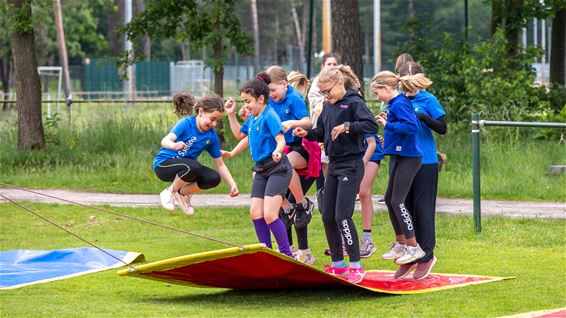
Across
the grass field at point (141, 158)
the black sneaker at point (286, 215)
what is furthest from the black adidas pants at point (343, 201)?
the grass field at point (141, 158)

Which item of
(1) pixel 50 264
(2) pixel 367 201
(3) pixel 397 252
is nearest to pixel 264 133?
(3) pixel 397 252

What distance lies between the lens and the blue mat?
33.0 feet

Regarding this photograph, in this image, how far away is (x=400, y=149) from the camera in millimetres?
9125

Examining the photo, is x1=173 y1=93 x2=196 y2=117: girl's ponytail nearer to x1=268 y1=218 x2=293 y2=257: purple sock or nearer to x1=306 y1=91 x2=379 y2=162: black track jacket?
x1=268 y1=218 x2=293 y2=257: purple sock

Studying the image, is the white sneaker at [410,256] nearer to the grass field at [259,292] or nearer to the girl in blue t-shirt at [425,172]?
the girl in blue t-shirt at [425,172]

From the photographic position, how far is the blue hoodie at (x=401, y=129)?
8898 mm

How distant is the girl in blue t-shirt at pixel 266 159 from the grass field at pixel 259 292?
0.66 m

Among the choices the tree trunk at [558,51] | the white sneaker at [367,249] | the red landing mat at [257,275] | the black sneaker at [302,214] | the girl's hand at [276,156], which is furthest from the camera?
the tree trunk at [558,51]

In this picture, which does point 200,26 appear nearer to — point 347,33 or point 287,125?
point 347,33

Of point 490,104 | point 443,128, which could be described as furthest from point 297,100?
point 490,104

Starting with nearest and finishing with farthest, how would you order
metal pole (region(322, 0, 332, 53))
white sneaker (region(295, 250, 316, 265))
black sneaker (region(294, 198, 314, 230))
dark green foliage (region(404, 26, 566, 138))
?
black sneaker (region(294, 198, 314, 230))
white sneaker (region(295, 250, 316, 265))
dark green foliage (region(404, 26, 566, 138))
metal pole (region(322, 0, 332, 53))

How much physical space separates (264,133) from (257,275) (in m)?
1.32

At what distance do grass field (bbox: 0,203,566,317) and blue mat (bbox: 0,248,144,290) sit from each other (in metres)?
0.30

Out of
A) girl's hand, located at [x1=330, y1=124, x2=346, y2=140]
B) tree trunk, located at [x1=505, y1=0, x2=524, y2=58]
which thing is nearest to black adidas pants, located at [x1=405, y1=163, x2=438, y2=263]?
girl's hand, located at [x1=330, y1=124, x2=346, y2=140]
